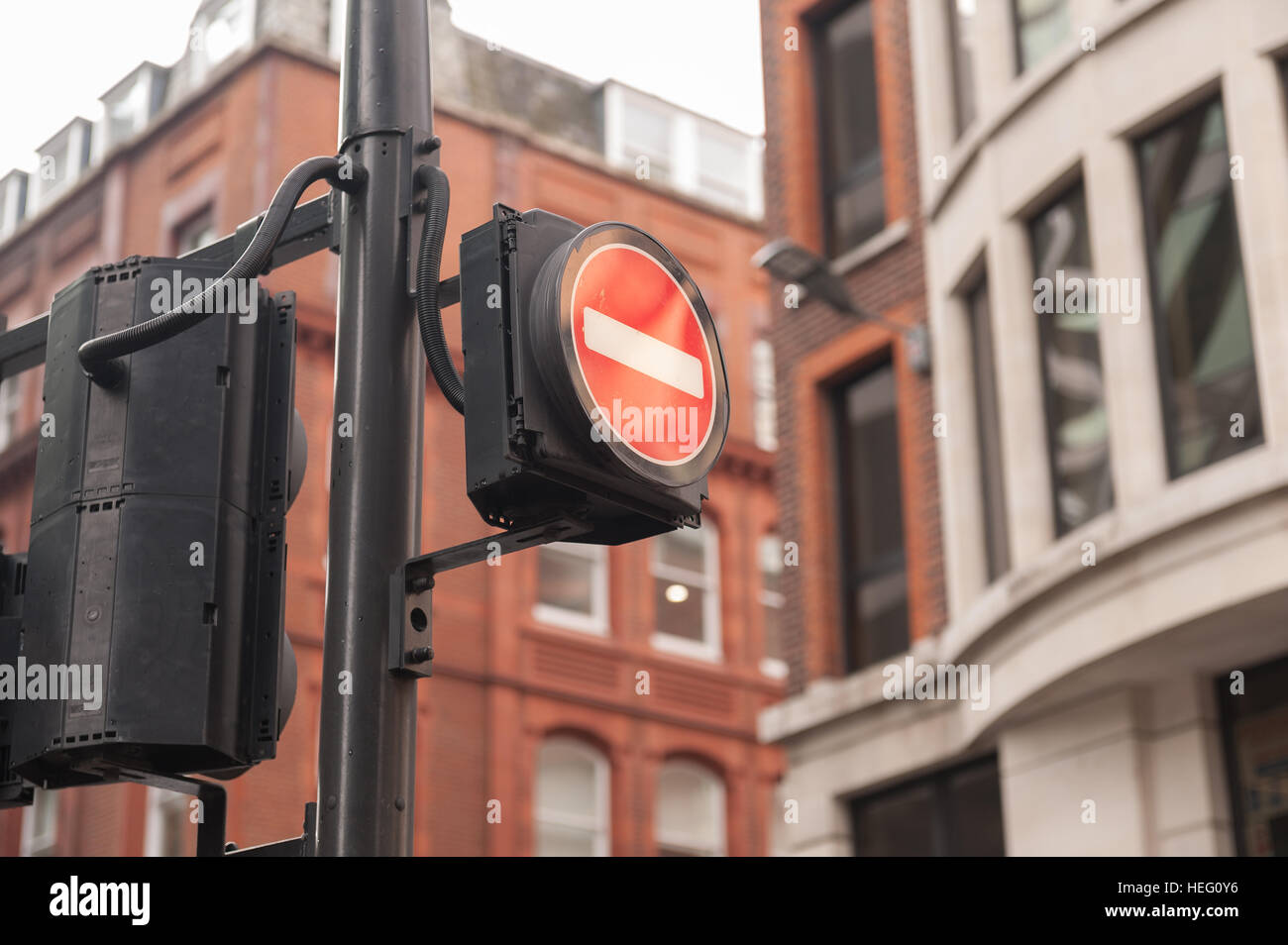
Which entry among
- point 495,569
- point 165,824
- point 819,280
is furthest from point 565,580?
point 819,280

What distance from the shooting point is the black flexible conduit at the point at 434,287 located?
13.5 feet

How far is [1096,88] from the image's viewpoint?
47.6 feet

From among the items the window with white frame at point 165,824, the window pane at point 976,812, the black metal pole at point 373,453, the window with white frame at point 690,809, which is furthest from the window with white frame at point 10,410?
the black metal pole at point 373,453

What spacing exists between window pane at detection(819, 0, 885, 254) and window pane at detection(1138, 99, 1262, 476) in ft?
17.2

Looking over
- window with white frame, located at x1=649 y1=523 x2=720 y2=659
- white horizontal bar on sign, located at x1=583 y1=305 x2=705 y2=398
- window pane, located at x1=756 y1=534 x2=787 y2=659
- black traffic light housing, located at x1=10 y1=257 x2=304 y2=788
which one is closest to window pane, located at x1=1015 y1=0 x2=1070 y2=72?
white horizontal bar on sign, located at x1=583 y1=305 x2=705 y2=398

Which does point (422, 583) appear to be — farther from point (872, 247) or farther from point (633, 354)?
point (872, 247)

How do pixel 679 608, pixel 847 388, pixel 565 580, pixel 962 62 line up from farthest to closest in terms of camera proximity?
1. pixel 679 608
2. pixel 565 580
3. pixel 847 388
4. pixel 962 62

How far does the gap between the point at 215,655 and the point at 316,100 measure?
24.5 metres

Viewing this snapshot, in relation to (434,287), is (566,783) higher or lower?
higher

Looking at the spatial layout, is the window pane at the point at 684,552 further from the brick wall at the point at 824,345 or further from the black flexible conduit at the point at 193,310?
the black flexible conduit at the point at 193,310

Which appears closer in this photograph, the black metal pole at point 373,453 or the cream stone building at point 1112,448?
the black metal pole at point 373,453

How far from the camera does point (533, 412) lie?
3750mm

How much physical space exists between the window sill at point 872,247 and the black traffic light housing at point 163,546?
14.5 m

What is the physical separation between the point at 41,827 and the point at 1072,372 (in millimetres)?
19169
